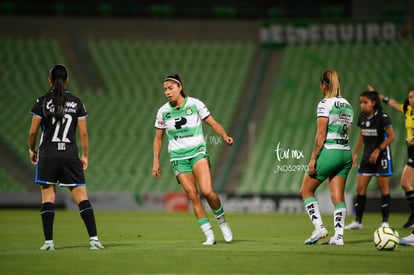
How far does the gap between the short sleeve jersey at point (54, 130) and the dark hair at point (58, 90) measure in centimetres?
6

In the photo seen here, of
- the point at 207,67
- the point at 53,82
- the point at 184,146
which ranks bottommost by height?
the point at 184,146

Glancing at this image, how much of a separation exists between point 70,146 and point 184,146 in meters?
1.81

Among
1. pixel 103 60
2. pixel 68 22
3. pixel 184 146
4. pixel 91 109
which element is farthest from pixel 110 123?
pixel 184 146

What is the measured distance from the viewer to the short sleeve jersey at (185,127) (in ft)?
41.2

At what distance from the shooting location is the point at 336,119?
A: 480 inches

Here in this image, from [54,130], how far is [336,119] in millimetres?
3994

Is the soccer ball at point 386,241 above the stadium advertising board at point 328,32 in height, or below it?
below

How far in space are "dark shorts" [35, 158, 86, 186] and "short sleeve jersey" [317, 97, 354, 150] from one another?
3.52 metres

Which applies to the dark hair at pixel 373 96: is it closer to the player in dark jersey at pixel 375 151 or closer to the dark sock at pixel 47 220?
the player in dark jersey at pixel 375 151

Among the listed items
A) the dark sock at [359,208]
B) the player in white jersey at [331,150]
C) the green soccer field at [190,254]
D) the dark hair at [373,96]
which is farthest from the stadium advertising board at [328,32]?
the player in white jersey at [331,150]

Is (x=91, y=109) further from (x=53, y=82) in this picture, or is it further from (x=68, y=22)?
(x=53, y=82)

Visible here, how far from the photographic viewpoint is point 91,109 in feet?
105

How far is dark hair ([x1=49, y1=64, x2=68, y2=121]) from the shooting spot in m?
11.5

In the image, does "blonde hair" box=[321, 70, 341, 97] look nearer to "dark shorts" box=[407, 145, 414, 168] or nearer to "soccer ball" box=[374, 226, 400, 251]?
"soccer ball" box=[374, 226, 400, 251]
